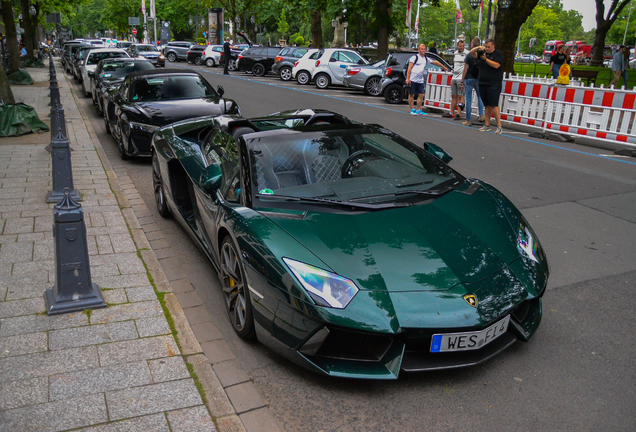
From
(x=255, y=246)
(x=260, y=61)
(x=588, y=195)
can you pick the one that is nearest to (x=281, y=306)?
(x=255, y=246)

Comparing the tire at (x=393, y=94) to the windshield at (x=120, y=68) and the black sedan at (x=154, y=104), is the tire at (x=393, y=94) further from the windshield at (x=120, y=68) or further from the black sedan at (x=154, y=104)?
the black sedan at (x=154, y=104)

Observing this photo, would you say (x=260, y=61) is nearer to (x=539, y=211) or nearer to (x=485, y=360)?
(x=539, y=211)

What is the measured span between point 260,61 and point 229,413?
31.2 metres

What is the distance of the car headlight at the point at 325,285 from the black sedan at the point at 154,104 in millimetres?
6472

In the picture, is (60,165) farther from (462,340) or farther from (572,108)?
(572,108)

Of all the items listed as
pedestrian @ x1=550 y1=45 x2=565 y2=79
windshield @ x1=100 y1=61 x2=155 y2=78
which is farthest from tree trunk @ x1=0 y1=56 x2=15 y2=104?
pedestrian @ x1=550 y1=45 x2=565 y2=79

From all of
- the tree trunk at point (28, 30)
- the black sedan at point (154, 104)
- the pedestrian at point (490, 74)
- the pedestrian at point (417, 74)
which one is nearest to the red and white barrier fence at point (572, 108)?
the pedestrian at point (490, 74)

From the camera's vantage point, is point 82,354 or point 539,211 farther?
point 539,211

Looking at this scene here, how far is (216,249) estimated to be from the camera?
13.9ft

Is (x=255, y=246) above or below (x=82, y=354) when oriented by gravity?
above

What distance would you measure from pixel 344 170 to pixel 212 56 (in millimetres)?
39119

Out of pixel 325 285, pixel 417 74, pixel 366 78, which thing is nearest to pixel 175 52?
pixel 366 78

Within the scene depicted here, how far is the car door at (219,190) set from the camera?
13.6 feet

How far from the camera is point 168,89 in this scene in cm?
997
